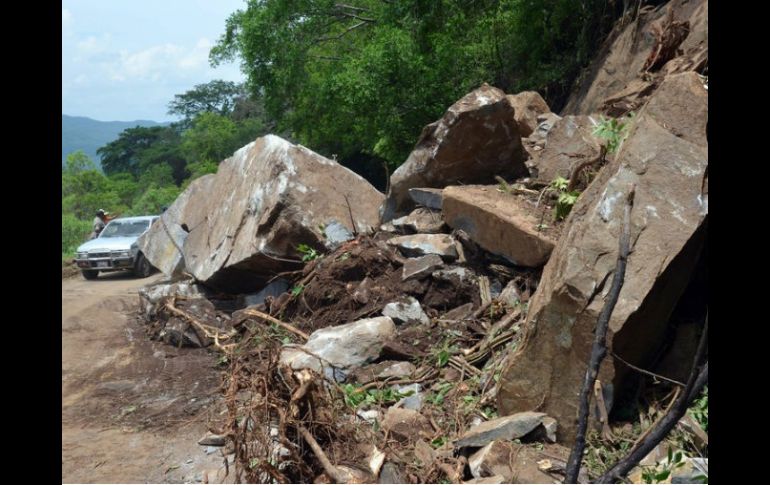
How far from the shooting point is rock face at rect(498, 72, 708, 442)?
4.82 m

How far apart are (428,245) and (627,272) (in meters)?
3.49

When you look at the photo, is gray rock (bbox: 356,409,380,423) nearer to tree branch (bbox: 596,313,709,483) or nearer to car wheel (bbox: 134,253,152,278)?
tree branch (bbox: 596,313,709,483)

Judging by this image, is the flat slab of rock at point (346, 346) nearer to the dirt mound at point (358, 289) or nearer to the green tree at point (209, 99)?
the dirt mound at point (358, 289)

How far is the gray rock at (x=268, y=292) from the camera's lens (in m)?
9.75

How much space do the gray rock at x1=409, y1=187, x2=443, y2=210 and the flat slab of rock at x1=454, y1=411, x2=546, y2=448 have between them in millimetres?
4022

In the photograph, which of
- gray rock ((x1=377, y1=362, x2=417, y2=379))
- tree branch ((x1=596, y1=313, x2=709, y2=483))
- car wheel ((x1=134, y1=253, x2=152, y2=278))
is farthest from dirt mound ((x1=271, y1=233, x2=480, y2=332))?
car wheel ((x1=134, y1=253, x2=152, y2=278))

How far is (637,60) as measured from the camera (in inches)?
452

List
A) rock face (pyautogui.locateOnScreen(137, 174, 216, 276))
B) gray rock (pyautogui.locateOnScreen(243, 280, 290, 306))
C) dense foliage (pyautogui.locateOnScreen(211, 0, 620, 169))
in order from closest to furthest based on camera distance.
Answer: gray rock (pyautogui.locateOnScreen(243, 280, 290, 306)) < rock face (pyautogui.locateOnScreen(137, 174, 216, 276)) < dense foliage (pyautogui.locateOnScreen(211, 0, 620, 169))

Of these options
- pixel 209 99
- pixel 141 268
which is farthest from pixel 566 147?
pixel 209 99

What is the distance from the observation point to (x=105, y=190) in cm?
3634

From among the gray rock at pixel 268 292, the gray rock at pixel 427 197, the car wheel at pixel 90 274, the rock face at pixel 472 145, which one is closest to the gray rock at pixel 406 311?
the gray rock at pixel 427 197
